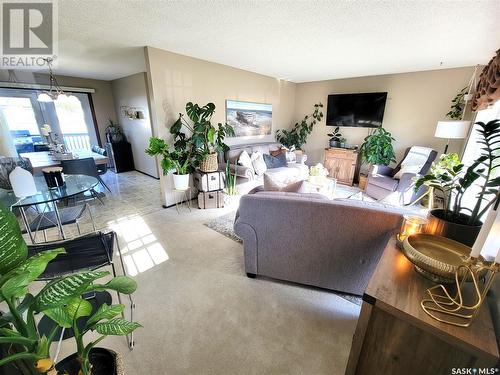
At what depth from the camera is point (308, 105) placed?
18.2 ft

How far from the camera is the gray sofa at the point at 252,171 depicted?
384 cm

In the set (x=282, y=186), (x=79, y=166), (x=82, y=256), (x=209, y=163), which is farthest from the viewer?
(x=209, y=163)

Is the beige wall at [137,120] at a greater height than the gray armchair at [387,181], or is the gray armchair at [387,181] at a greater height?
the beige wall at [137,120]

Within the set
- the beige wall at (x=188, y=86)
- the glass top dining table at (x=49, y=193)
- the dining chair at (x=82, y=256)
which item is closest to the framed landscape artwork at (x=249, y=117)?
the beige wall at (x=188, y=86)

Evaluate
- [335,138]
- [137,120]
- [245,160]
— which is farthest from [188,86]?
[335,138]

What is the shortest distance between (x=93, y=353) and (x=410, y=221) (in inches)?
65.2

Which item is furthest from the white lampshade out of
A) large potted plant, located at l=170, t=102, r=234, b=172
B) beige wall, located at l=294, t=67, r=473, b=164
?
large potted plant, located at l=170, t=102, r=234, b=172

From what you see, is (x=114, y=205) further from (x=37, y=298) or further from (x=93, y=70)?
(x=37, y=298)

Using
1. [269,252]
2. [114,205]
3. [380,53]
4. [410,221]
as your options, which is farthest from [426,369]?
[114,205]

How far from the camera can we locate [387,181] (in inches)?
145

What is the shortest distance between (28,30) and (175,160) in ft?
6.43

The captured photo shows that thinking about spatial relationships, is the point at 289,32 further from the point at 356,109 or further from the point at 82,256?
the point at 356,109

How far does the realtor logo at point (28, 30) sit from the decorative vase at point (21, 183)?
4.46 ft

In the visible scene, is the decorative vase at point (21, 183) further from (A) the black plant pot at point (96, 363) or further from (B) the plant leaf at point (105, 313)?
(B) the plant leaf at point (105, 313)
